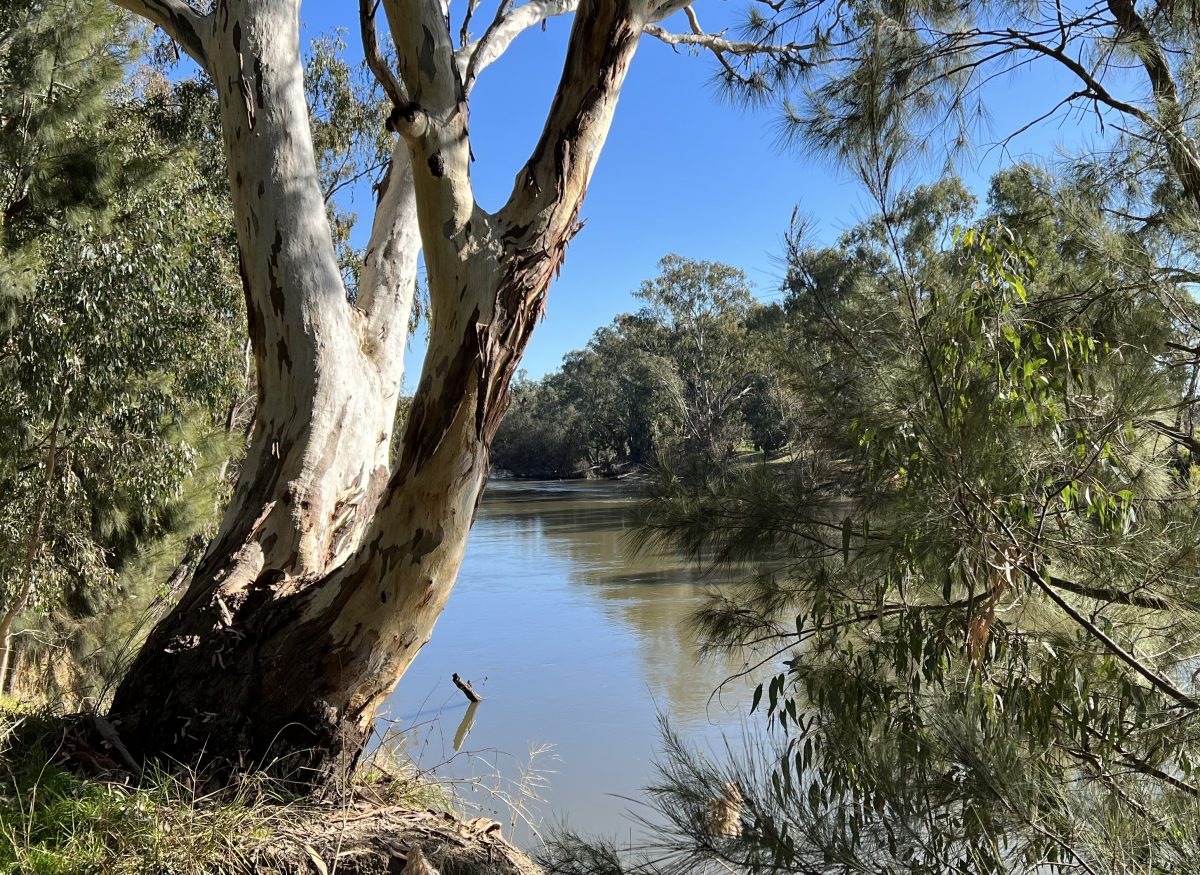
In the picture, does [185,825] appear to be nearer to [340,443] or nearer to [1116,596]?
[340,443]

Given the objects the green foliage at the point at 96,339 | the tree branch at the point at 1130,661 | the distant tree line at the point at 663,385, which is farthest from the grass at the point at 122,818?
the distant tree line at the point at 663,385

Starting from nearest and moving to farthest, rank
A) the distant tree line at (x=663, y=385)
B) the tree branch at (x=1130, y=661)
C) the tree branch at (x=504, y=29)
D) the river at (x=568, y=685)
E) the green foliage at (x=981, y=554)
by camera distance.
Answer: the green foliage at (x=981, y=554) → the tree branch at (x=1130, y=661) → the tree branch at (x=504, y=29) → the river at (x=568, y=685) → the distant tree line at (x=663, y=385)

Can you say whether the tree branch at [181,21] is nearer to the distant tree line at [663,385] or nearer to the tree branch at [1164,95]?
the tree branch at [1164,95]

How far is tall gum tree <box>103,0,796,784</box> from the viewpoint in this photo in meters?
1.90

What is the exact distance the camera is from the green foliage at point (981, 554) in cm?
133

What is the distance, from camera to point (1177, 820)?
121cm

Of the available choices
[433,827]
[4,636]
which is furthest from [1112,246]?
[4,636]

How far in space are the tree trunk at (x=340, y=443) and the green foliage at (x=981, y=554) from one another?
0.54m

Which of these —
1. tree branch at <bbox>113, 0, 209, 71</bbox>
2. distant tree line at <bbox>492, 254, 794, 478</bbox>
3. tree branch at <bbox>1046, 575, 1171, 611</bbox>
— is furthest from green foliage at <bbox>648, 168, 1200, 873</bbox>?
distant tree line at <bbox>492, 254, 794, 478</bbox>

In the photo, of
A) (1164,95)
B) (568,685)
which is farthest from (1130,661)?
(568,685)

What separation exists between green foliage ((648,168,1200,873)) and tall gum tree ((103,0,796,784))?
1.78 ft

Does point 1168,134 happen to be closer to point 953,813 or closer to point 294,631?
point 953,813

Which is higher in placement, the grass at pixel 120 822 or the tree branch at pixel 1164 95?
the tree branch at pixel 1164 95

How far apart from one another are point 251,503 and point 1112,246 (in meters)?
1.95
